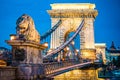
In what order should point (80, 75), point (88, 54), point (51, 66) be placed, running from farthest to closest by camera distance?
point (88, 54) → point (80, 75) → point (51, 66)

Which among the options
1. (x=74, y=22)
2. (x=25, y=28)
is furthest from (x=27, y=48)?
(x=74, y=22)

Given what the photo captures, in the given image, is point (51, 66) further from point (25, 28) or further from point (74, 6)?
point (74, 6)

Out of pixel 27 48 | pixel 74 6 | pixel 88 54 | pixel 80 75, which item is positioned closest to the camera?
pixel 27 48

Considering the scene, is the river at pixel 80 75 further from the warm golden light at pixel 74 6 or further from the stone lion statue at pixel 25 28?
the stone lion statue at pixel 25 28

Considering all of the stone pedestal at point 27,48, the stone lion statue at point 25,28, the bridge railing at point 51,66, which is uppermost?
the stone lion statue at point 25,28

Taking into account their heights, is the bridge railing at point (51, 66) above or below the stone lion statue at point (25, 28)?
below

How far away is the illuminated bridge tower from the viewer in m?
32.9

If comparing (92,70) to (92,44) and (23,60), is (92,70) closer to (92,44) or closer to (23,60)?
(92,44)

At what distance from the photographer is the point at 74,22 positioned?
33.6 meters

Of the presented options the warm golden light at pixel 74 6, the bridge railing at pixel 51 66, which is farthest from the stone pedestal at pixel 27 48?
the warm golden light at pixel 74 6

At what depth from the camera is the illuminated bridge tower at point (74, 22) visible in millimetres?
32938

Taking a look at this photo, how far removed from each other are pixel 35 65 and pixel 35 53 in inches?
22.0

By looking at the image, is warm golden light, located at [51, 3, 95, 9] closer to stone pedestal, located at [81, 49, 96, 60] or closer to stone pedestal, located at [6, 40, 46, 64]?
stone pedestal, located at [81, 49, 96, 60]

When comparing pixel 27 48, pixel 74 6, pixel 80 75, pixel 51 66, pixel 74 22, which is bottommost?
pixel 80 75
